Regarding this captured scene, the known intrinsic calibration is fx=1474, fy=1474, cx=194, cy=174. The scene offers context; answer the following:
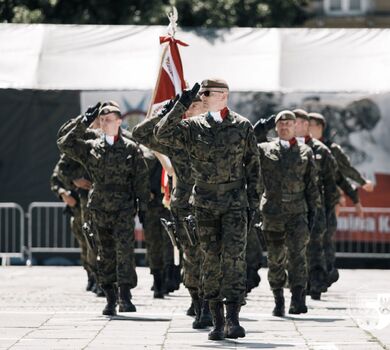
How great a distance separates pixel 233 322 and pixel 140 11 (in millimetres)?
19777

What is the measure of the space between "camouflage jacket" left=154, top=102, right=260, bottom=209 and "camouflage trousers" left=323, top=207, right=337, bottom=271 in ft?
18.8

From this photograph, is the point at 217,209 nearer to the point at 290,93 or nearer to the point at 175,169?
the point at 175,169

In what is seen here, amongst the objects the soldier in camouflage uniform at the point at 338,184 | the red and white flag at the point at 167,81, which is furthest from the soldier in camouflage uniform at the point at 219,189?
the soldier in camouflage uniform at the point at 338,184

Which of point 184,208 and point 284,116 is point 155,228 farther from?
point 184,208

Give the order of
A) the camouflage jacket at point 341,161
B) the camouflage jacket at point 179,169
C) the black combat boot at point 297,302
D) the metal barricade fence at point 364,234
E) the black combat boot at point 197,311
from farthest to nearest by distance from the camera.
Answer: the metal barricade fence at point 364,234
the camouflage jacket at point 341,161
the black combat boot at point 297,302
the camouflage jacket at point 179,169
the black combat boot at point 197,311

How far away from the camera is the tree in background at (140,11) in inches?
1185

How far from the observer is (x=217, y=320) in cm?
1170

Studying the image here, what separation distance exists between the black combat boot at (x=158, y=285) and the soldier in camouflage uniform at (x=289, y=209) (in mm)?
2610

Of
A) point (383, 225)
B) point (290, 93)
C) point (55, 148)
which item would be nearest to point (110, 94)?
point (55, 148)

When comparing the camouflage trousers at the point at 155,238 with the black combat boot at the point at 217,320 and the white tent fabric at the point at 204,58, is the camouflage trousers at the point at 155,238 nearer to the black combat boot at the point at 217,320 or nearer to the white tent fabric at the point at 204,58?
the black combat boot at the point at 217,320

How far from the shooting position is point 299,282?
14250 millimetres

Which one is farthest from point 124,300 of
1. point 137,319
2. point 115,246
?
point 137,319

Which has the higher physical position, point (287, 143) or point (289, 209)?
point (287, 143)

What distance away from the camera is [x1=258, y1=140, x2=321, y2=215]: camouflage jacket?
46.7 ft
